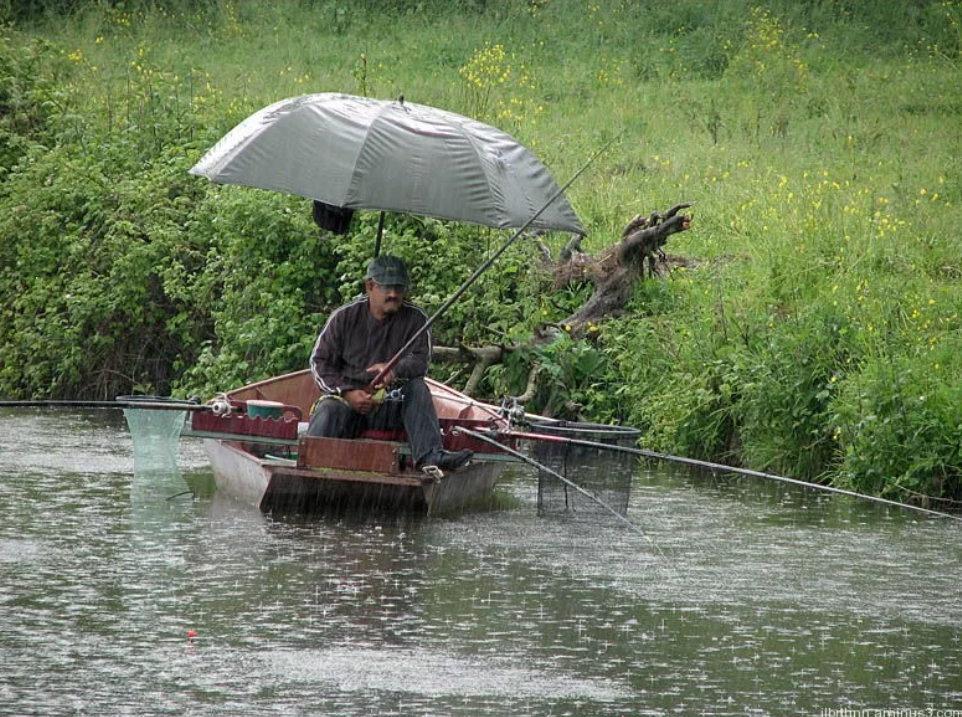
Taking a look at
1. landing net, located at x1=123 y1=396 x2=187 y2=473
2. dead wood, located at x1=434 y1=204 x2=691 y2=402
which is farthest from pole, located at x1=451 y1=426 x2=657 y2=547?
dead wood, located at x1=434 y1=204 x2=691 y2=402

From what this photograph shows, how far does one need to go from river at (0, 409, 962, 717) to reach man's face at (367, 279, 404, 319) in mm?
1285

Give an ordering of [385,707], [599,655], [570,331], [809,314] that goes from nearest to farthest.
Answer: [385,707], [599,655], [809,314], [570,331]

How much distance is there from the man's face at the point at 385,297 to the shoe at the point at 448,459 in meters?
0.96

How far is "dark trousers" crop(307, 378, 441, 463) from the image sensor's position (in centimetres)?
1099

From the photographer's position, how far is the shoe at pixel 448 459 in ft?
35.9

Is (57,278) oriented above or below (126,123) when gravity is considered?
below

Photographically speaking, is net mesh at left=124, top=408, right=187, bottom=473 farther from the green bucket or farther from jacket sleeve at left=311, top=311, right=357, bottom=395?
jacket sleeve at left=311, top=311, right=357, bottom=395

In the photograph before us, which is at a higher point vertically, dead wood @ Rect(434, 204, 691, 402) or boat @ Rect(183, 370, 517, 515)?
dead wood @ Rect(434, 204, 691, 402)

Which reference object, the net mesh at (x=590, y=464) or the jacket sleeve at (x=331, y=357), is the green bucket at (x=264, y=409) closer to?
the jacket sleeve at (x=331, y=357)

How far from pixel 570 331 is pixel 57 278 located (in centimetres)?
544

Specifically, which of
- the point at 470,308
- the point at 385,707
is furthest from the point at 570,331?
the point at 385,707

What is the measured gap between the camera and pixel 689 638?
842 centimetres

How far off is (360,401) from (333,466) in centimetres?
47

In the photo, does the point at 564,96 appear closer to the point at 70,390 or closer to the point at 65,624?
the point at 70,390
